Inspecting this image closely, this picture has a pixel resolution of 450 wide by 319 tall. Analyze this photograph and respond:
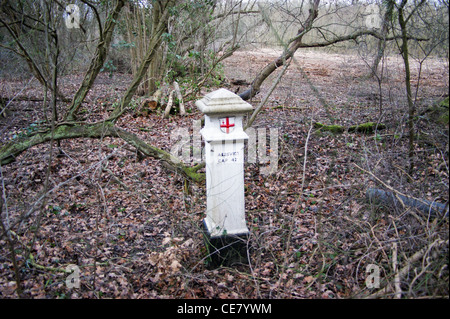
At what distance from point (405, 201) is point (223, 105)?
2301 millimetres

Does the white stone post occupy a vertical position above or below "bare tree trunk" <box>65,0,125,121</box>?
below

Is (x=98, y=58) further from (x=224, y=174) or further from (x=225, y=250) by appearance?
(x=225, y=250)

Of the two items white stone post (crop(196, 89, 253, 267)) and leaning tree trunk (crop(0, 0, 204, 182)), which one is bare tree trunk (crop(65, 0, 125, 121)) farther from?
white stone post (crop(196, 89, 253, 267))

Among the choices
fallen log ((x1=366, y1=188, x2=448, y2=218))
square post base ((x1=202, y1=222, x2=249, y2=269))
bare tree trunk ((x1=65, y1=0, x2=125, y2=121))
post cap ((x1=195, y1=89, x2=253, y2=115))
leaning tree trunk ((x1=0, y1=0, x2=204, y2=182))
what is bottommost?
square post base ((x1=202, y1=222, x2=249, y2=269))

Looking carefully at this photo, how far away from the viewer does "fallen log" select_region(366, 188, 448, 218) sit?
3.41 metres

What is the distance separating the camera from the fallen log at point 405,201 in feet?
11.2

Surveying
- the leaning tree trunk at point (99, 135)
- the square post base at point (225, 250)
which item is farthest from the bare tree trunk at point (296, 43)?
the square post base at point (225, 250)

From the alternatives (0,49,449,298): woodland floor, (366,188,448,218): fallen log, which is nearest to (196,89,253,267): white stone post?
(0,49,449,298): woodland floor

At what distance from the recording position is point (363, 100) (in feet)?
31.8

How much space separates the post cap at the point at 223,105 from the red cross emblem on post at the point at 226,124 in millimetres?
78

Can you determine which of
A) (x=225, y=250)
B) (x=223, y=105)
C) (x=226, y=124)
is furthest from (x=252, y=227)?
(x=223, y=105)

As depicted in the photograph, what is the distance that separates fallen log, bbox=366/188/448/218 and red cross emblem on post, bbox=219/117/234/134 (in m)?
1.93

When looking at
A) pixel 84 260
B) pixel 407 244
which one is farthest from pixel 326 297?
pixel 84 260
